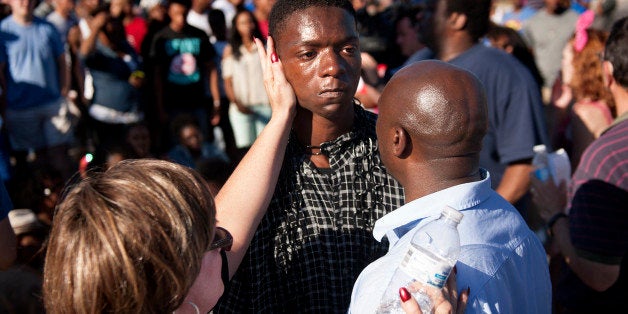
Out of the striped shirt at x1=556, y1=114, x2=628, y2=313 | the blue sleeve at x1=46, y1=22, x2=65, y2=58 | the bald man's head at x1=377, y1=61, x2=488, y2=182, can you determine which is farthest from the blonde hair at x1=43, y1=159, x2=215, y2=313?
the blue sleeve at x1=46, y1=22, x2=65, y2=58

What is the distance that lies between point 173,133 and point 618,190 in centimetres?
517

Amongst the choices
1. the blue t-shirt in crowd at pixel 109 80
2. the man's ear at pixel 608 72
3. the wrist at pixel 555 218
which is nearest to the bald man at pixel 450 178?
the wrist at pixel 555 218

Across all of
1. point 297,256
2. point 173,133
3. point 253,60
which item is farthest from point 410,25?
point 297,256

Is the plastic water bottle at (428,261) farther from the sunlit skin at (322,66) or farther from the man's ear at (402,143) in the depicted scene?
the sunlit skin at (322,66)

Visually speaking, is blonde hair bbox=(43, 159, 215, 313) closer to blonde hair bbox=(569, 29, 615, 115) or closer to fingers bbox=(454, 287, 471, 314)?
fingers bbox=(454, 287, 471, 314)

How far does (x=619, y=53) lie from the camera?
120 inches

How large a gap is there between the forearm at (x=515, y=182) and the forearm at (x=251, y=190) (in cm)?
177

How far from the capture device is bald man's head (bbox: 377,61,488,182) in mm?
1940

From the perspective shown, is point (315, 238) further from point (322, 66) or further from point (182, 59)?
point (182, 59)

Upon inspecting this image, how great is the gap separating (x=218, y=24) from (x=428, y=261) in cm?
720

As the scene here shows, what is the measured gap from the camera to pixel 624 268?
9.57 feet

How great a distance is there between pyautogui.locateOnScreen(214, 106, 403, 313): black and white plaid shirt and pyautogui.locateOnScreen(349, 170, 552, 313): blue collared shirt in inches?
15.0

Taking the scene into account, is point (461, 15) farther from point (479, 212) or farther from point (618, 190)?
point (479, 212)

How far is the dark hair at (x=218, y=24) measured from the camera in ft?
27.6
